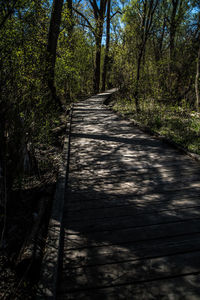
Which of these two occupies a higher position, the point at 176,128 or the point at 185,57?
the point at 185,57

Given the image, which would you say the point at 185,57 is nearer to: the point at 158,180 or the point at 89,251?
the point at 158,180

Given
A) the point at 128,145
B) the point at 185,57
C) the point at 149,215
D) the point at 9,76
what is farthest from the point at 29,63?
the point at 185,57

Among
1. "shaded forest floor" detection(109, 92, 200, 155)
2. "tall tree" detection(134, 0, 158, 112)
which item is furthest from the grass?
"tall tree" detection(134, 0, 158, 112)

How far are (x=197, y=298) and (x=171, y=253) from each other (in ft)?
1.37

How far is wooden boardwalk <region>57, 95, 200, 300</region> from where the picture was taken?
1.70 metres

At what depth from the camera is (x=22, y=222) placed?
2754 mm

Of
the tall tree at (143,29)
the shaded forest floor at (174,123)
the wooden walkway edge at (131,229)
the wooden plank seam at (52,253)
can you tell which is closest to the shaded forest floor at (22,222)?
the wooden plank seam at (52,253)

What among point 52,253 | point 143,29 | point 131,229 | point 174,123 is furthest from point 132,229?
point 143,29

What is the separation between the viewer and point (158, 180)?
3447 mm

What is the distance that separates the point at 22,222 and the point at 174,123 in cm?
655

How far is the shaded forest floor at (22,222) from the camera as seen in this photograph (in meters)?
1.76

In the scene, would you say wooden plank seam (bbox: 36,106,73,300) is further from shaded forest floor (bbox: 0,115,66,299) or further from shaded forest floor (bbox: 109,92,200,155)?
shaded forest floor (bbox: 109,92,200,155)

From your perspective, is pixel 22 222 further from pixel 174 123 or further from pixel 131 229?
pixel 174 123

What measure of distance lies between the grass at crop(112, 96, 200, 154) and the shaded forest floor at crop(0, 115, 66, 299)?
3211mm
